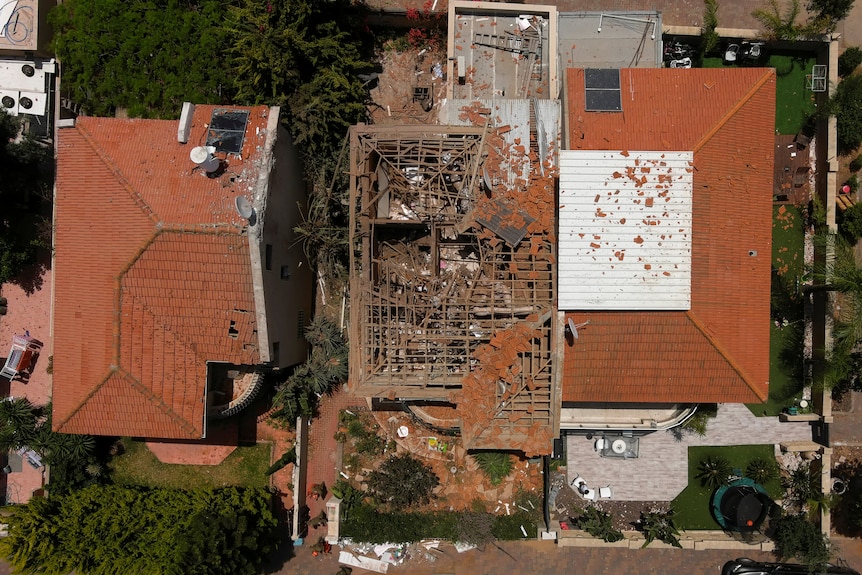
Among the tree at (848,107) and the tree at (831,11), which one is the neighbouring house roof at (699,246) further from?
the tree at (831,11)

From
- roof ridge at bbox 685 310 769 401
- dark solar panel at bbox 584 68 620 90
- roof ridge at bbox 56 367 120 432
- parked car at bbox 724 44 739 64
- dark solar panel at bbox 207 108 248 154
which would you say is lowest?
roof ridge at bbox 56 367 120 432

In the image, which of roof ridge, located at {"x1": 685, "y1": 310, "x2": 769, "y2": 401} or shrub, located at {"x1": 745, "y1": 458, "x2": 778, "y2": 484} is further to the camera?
shrub, located at {"x1": 745, "y1": 458, "x2": 778, "y2": 484}

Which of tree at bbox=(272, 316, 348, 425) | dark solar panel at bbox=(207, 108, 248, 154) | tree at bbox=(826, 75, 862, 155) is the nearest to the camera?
dark solar panel at bbox=(207, 108, 248, 154)

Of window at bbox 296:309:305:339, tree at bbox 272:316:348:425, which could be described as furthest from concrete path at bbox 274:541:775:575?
window at bbox 296:309:305:339

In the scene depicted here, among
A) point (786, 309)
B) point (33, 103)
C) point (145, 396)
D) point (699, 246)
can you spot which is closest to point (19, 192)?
point (33, 103)

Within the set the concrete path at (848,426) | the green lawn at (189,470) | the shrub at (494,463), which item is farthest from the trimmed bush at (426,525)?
the concrete path at (848,426)

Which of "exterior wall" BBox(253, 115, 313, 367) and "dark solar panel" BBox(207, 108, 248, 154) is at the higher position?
"dark solar panel" BBox(207, 108, 248, 154)

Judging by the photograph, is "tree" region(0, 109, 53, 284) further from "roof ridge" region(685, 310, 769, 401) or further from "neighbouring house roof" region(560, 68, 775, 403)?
"roof ridge" region(685, 310, 769, 401)

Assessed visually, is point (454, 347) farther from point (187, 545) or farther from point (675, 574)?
point (675, 574)
